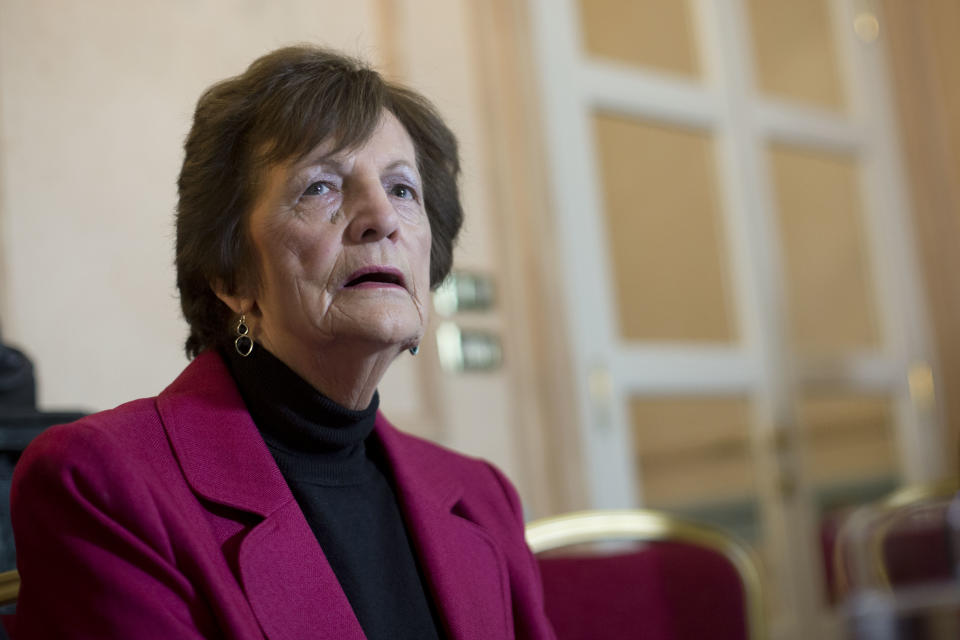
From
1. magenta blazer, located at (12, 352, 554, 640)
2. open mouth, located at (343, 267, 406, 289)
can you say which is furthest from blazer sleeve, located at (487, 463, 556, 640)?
open mouth, located at (343, 267, 406, 289)

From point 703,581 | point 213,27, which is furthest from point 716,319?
point 703,581

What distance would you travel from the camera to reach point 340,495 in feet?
4.73

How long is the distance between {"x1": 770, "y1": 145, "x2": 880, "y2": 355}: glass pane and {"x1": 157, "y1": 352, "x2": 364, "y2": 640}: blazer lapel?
3.25 m

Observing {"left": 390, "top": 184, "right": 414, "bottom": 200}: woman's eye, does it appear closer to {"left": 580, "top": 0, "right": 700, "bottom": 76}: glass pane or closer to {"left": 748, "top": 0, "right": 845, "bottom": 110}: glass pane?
{"left": 580, "top": 0, "right": 700, "bottom": 76}: glass pane

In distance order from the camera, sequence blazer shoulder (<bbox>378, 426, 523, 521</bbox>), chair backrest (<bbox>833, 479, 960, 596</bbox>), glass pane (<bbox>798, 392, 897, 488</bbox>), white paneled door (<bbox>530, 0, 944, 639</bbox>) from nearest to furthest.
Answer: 1. blazer shoulder (<bbox>378, 426, 523, 521</bbox>)
2. chair backrest (<bbox>833, 479, 960, 596</bbox>)
3. white paneled door (<bbox>530, 0, 944, 639</bbox>)
4. glass pane (<bbox>798, 392, 897, 488</bbox>)

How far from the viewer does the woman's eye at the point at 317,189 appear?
141cm

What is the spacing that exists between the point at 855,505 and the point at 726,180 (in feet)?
4.46

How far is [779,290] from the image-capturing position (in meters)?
4.20

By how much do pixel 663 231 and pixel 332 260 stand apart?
107 inches

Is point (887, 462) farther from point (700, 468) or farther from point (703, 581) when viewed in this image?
point (703, 581)

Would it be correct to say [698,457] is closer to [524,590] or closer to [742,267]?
[742,267]

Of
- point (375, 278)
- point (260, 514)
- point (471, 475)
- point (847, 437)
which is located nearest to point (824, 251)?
point (847, 437)

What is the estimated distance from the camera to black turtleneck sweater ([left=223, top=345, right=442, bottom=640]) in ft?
4.50

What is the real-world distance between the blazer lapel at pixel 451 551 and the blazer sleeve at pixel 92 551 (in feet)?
1.15
